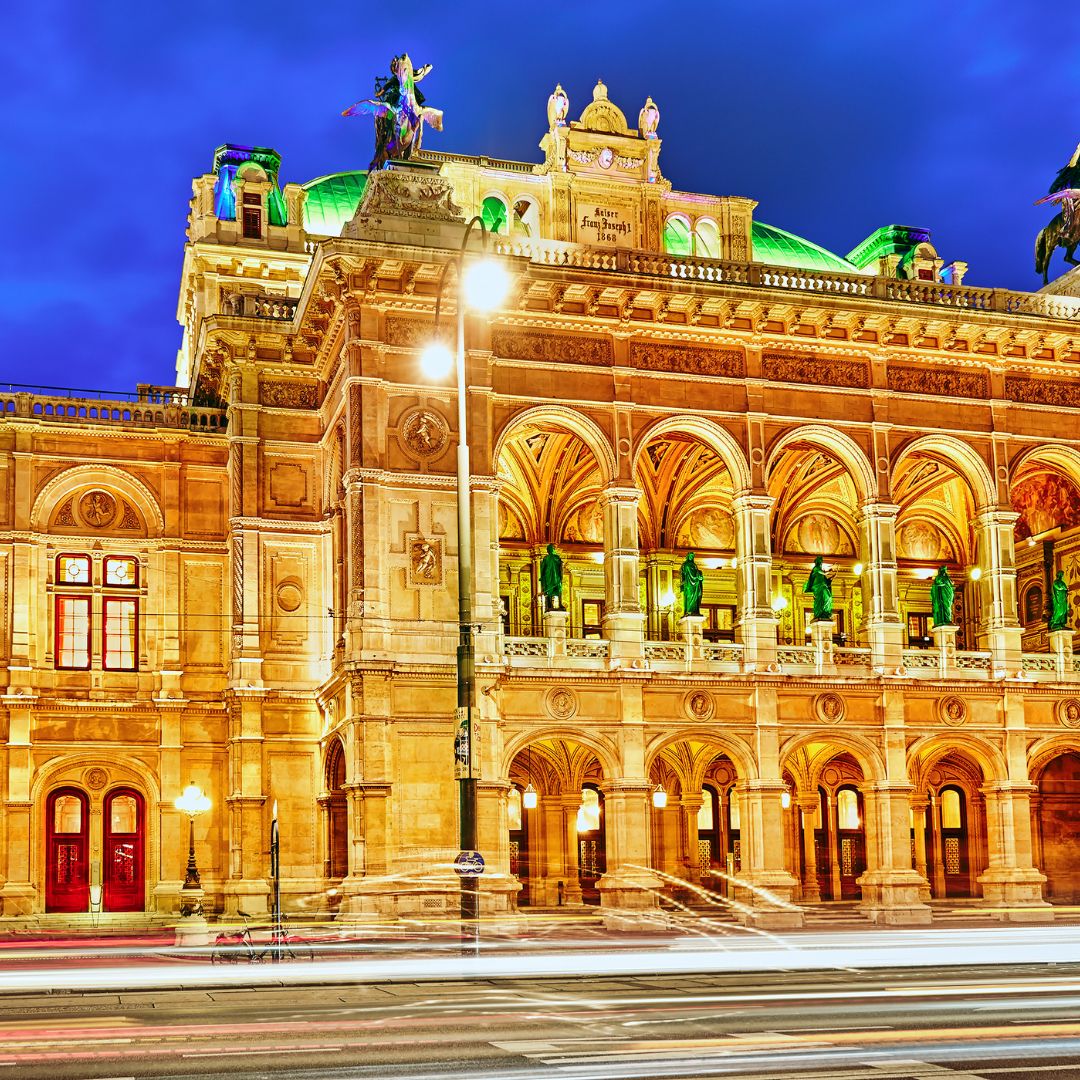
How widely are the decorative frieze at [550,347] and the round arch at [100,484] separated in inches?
454

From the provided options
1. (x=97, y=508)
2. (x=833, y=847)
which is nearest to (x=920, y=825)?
(x=833, y=847)

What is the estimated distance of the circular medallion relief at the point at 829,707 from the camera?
1502 inches

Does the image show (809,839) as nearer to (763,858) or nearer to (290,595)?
(763,858)

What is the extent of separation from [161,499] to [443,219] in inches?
466

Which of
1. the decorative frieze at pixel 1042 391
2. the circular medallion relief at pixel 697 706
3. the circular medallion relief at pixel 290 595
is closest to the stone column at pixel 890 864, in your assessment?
the circular medallion relief at pixel 697 706

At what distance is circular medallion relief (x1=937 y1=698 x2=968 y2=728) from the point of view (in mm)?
39094

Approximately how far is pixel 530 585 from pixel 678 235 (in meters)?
12.5

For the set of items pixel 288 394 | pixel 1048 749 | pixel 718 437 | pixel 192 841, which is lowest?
pixel 192 841

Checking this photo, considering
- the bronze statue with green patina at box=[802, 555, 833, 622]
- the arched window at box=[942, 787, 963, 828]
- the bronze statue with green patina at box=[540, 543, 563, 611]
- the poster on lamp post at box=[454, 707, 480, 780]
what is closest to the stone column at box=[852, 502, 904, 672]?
the bronze statue with green patina at box=[802, 555, 833, 622]

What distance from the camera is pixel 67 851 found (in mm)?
41125

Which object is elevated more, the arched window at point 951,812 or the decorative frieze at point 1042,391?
the decorative frieze at point 1042,391

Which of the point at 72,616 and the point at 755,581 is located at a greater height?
the point at 755,581

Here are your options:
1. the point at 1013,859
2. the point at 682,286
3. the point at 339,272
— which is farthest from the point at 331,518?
the point at 1013,859

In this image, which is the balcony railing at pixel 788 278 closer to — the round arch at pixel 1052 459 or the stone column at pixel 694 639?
the round arch at pixel 1052 459
